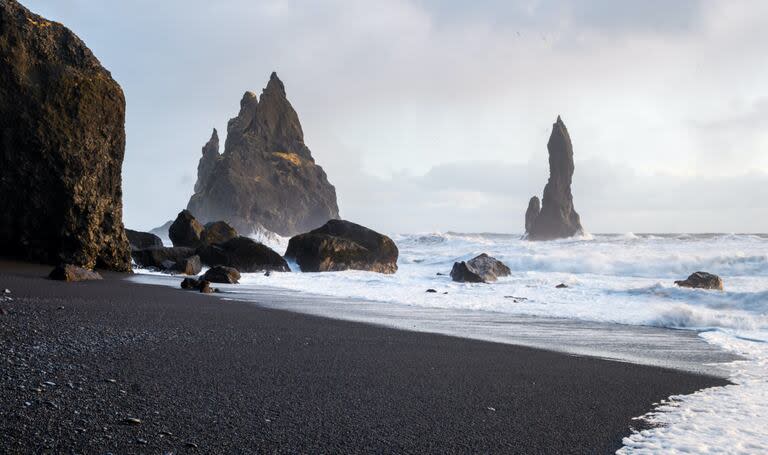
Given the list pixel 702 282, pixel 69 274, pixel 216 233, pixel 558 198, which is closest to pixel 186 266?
pixel 69 274

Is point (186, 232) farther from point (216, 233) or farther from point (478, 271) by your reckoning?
point (478, 271)

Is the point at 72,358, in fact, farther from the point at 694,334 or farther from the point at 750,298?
the point at 750,298

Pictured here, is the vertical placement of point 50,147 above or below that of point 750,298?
above

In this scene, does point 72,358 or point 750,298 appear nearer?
point 72,358

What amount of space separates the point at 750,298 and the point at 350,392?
42.3 feet

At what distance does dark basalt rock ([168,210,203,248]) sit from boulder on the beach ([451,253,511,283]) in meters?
13.3

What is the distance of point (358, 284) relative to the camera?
17578mm

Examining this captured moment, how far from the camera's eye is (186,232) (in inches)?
1054

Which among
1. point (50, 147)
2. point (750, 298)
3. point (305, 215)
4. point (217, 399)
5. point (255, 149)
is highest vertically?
point (255, 149)

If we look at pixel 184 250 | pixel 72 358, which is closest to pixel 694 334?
pixel 72 358

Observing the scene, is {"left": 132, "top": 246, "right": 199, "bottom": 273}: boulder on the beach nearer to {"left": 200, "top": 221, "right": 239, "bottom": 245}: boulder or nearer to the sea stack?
{"left": 200, "top": 221, "right": 239, "bottom": 245}: boulder

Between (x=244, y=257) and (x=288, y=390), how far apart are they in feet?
61.5

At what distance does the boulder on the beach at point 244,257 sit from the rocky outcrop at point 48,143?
24.0ft

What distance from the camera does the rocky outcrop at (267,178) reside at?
9188cm
